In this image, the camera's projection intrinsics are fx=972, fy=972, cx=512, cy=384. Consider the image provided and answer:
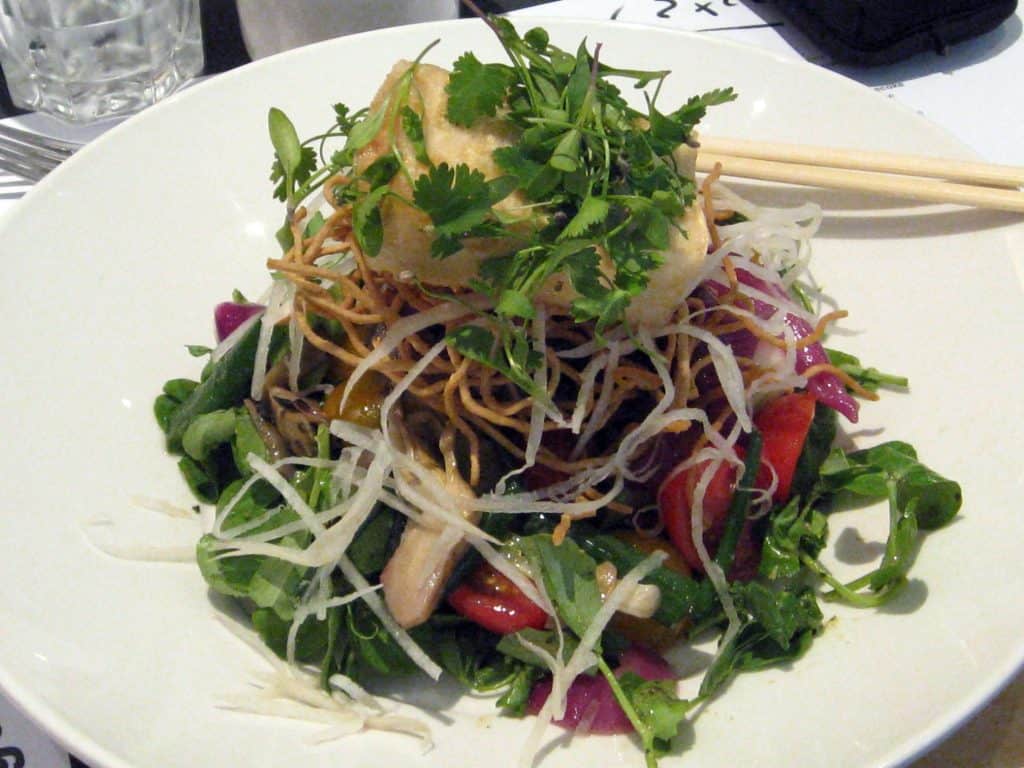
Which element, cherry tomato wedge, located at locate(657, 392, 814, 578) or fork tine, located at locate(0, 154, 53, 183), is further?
fork tine, located at locate(0, 154, 53, 183)

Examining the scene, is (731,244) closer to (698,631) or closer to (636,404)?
(636,404)

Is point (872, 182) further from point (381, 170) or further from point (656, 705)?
point (656, 705)

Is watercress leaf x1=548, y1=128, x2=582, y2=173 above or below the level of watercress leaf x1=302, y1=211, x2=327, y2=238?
above

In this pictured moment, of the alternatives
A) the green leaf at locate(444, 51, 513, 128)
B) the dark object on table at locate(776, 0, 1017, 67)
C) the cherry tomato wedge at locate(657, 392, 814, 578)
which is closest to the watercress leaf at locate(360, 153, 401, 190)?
the green leaf at locate(444, 51, 513, 128)

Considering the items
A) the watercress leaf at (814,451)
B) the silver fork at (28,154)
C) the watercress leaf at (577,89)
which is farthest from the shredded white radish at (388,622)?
the silver fork at (28,154)

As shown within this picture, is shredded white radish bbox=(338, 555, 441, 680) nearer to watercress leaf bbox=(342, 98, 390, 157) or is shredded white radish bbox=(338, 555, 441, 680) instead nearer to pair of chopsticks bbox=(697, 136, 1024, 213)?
watercress leaf bbox=(342, 98, 390, 157)

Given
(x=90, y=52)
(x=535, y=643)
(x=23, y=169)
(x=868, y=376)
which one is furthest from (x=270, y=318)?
(x=90, y=52)

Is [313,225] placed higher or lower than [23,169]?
higher
